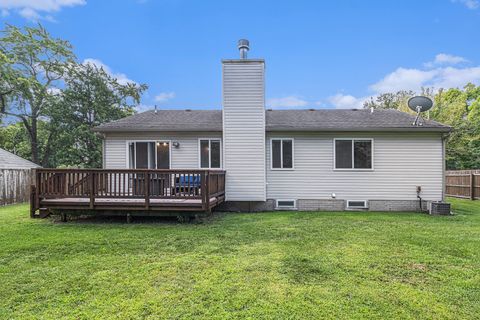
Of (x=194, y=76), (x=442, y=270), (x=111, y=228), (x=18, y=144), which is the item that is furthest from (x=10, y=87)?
(x=442, y=270)

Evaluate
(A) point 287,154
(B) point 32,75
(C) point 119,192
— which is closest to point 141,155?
(C) point 119,192

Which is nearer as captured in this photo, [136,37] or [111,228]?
[111,228]

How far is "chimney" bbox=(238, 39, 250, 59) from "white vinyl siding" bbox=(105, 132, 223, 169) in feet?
8.83

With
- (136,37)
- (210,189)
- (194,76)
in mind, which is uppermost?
(136,37)

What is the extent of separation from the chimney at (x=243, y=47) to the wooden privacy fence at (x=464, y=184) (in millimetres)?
11835

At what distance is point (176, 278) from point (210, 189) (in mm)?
3537

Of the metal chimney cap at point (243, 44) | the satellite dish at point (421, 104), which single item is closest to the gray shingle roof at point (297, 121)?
the satellite dish at point (421, 104)

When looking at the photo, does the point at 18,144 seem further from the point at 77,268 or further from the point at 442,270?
the point at 442,270

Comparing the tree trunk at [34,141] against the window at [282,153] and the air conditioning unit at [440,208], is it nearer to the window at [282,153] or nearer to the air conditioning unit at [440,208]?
the window at [282,153]

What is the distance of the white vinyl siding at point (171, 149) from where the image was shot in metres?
9.09

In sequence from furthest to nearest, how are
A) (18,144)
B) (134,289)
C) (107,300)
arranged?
1. (18,144)
2. (134,289)
3. (107,300)

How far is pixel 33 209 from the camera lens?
6988mm

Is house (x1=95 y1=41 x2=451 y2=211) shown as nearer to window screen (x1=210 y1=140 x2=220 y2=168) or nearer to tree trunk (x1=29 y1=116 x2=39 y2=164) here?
window screen (x1=210 y1=140 x2=220 y2=168)

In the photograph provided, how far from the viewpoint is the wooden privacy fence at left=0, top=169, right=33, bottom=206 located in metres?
10.9
